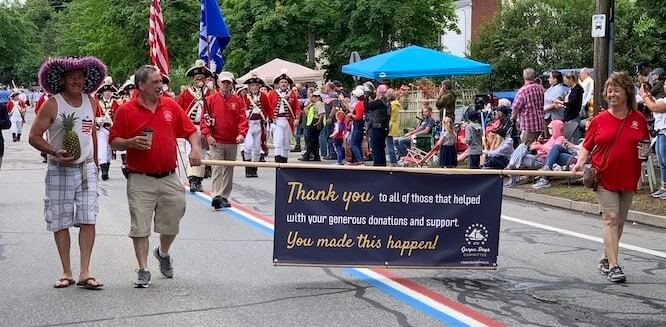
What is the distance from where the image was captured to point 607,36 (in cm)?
1517

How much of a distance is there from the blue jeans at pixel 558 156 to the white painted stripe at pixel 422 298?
7663 mm

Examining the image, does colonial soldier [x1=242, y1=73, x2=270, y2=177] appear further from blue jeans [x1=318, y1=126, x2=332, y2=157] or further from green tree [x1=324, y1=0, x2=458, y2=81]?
green tree [x1=324, y1=0, x2=458, y2=81]

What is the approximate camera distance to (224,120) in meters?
12.9

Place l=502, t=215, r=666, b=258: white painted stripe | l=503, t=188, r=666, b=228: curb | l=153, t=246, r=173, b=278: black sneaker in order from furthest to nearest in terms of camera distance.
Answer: l=503, t=188, r=666, b=228: curb
l=502, t=215, r=666, b=258: white painted stripe
l=153, t=246, r=173, b=278: black sneaker

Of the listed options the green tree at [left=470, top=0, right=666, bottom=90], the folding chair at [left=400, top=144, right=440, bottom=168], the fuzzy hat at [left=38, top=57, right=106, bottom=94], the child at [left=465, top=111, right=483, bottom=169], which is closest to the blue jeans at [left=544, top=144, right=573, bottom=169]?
the child at [left=465, top=111, right=483, bottom=169]

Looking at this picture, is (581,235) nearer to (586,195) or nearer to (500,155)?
(586,195)

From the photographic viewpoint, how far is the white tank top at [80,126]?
7566 millimetres

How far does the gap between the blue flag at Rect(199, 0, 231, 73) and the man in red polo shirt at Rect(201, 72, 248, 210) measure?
566 cm

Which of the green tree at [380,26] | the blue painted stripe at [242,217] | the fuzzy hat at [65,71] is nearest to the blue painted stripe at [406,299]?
the blue painted stripe at [242,217]

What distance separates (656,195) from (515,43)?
21.5 m

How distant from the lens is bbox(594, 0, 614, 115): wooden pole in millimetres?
15164

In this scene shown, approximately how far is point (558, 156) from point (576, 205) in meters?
1.85

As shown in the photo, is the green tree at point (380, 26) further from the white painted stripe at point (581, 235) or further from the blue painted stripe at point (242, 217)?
the white painted stripe at point (581, 235)

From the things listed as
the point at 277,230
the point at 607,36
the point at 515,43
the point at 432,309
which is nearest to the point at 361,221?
the point at 277,230
